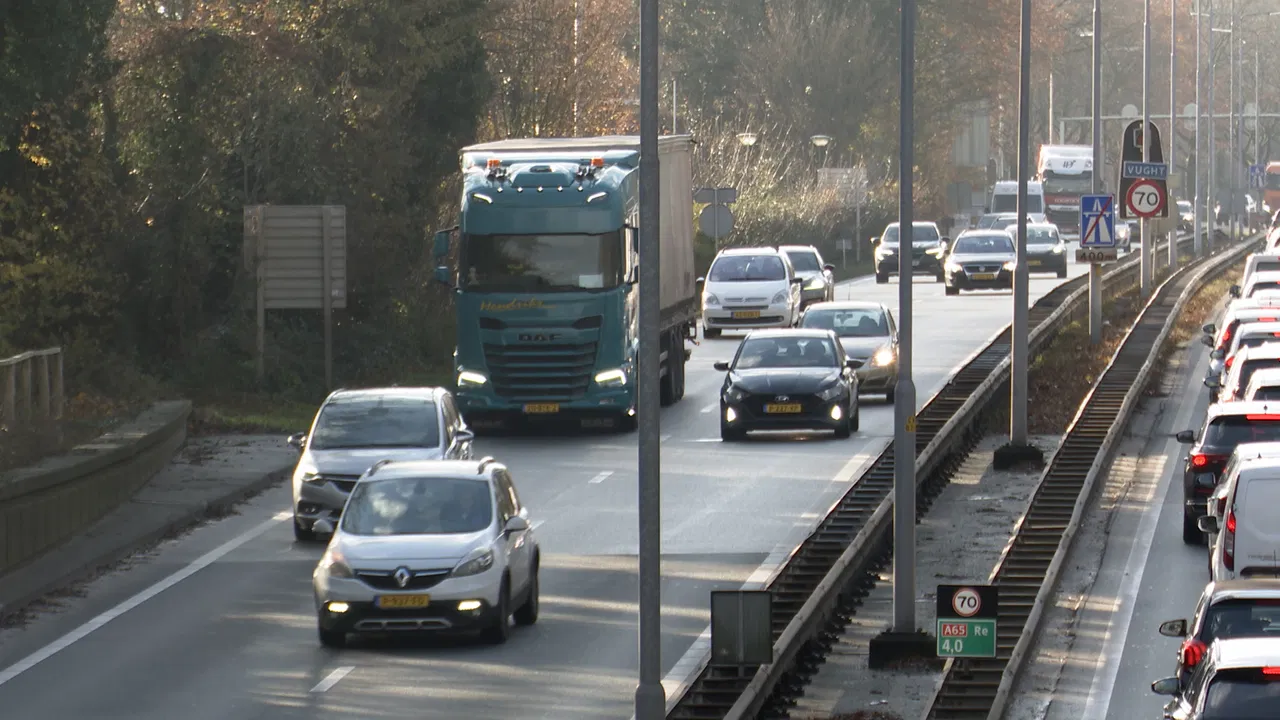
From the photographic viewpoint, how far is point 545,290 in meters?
30.7

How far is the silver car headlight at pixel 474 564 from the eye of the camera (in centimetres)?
1748

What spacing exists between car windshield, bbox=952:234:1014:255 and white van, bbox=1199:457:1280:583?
1752 inches

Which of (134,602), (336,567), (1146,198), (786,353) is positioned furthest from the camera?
(1146,198)

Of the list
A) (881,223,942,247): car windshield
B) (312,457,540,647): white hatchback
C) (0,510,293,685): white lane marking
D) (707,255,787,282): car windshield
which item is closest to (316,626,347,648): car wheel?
(312,457,540,647): white hatchback

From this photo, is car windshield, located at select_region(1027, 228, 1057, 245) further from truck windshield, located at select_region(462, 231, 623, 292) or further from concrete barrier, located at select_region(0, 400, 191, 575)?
concrete barrier, located at select_region(0, 400, 191, 575)

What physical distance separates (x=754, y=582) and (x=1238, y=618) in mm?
7738

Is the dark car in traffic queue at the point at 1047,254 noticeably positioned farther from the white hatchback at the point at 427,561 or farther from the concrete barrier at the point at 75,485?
the white hatchback at the point at 427,561

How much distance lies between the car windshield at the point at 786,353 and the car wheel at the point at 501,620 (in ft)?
44.6

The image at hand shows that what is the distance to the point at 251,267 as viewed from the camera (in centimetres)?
3575

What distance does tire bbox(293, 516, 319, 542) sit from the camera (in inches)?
911

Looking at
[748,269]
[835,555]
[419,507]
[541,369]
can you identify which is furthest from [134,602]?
[748,269]

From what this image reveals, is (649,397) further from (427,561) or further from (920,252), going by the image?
(920,252)

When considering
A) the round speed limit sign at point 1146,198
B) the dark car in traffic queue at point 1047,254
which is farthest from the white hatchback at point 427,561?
the dark car in traffic queue at point 1047,254

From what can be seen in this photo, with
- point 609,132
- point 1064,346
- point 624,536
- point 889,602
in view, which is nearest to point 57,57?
point 624,536
